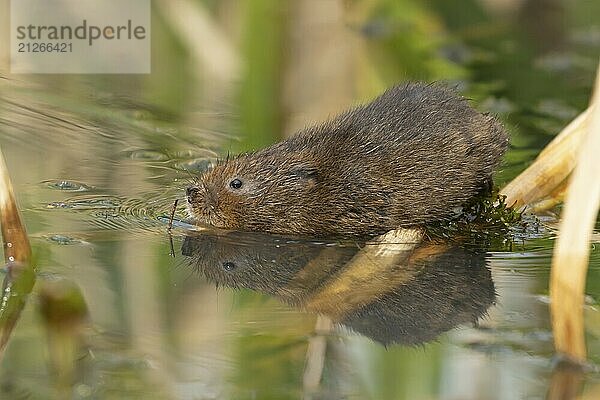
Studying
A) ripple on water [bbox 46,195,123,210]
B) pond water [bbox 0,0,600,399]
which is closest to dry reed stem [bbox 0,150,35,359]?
pond water [bbox 0,0,600,399]

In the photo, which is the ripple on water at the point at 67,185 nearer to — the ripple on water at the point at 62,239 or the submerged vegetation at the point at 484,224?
the ripple on water at the point at 62,239

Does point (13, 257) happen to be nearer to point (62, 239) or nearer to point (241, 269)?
point (62, 239)

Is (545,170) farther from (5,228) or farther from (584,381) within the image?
(5,228)

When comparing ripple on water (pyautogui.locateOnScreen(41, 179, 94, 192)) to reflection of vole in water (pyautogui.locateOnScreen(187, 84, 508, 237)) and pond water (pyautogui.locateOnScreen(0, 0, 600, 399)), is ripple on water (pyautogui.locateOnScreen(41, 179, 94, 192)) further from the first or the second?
reflection of vole in water (pyautogui.locateOnScreen(187, 84, 508, 237))

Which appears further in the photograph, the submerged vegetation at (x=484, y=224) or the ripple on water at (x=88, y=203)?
the ripple on water at (x=88, y=203)

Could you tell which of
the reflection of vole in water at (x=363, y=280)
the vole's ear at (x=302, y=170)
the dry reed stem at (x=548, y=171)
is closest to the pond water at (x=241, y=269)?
the reflection of vole in water at (x=363, y=280)

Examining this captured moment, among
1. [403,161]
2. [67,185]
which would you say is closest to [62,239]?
[67,185]
